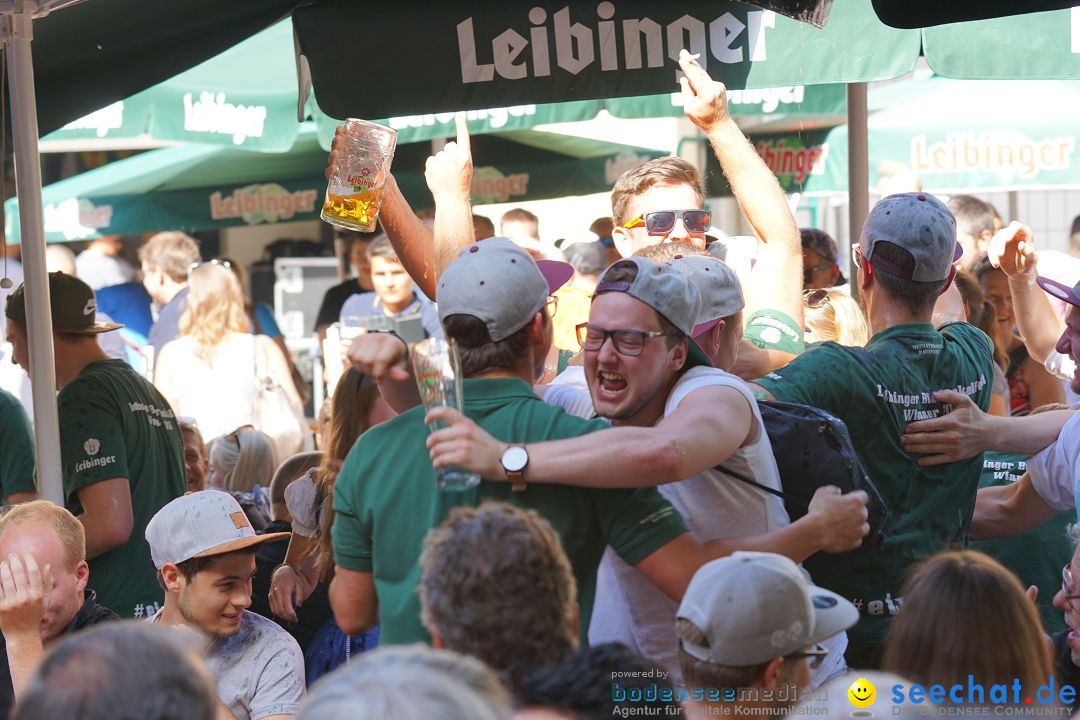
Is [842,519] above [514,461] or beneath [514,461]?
beneath

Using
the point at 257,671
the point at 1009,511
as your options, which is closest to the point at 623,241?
the point at 1009,511

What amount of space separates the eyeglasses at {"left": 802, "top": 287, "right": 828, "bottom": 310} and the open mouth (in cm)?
238

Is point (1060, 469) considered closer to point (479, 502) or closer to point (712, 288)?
point (712, 288)

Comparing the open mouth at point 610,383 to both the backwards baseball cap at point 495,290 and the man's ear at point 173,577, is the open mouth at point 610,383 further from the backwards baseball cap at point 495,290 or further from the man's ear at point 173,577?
the man's ear at point 173,577

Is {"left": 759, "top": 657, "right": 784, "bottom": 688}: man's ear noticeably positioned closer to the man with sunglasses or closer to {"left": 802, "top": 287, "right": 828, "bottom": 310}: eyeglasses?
the man with sunglasses

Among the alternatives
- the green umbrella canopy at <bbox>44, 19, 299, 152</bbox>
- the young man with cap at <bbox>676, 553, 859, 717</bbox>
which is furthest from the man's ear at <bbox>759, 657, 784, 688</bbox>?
the green umbrella canopy at <bbox>44, 19, 299, 152</bbox>

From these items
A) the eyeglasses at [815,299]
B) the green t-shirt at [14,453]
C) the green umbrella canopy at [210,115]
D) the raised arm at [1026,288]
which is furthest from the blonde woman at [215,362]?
the raised arm at [1026,288]

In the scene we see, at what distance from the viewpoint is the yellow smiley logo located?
6.54 feet

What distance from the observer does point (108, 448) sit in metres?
4.52

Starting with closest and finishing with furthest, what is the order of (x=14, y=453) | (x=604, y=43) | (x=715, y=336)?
(x=715, y=336) → (x=604, y=43) → (x=14, y=453)

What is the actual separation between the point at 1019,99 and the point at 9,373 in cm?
631

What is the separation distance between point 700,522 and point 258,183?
26.1 ft

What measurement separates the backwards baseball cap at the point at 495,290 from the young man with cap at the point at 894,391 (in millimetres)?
786

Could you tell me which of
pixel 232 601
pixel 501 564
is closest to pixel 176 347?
pixel 232 601
